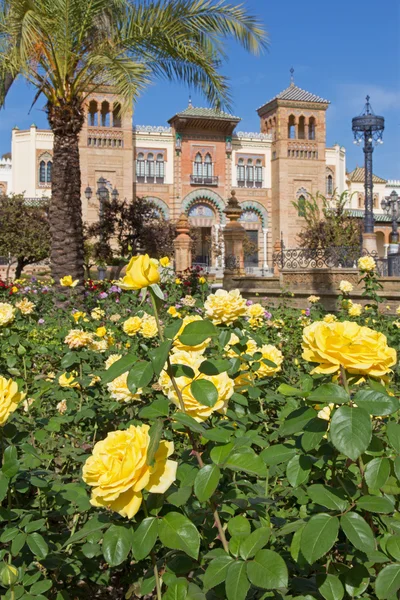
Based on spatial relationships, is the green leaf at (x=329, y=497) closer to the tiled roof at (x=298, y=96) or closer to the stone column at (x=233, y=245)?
the stone column at (x=233, y=245)

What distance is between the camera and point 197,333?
45.7 inches

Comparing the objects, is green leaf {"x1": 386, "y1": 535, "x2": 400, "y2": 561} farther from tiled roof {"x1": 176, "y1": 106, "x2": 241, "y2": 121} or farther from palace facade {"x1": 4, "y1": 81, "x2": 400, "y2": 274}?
tiled roof {"x1": 176, "y1": 106, "x2": 241, "y2": 121}

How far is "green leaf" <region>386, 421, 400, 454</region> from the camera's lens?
1097mm

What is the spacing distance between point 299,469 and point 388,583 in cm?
26

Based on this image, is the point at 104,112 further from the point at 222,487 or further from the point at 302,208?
the point at 222,487

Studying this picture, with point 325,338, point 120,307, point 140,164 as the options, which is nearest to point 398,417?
point 325,338

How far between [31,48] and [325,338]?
942 cm

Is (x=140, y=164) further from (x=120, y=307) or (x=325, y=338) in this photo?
(x=325, y=338)

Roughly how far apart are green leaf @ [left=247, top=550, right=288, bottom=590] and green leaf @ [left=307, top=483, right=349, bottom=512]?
12 cm

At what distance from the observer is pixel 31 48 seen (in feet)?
30.3

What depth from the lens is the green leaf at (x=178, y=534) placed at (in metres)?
1.05

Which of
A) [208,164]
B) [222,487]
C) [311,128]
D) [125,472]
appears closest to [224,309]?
[222,487]

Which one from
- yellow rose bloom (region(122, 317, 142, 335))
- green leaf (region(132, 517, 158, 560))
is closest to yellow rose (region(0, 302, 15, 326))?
yellow rose bloom (region(122, 317, 142, 335))

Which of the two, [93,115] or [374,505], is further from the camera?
[93,115]
